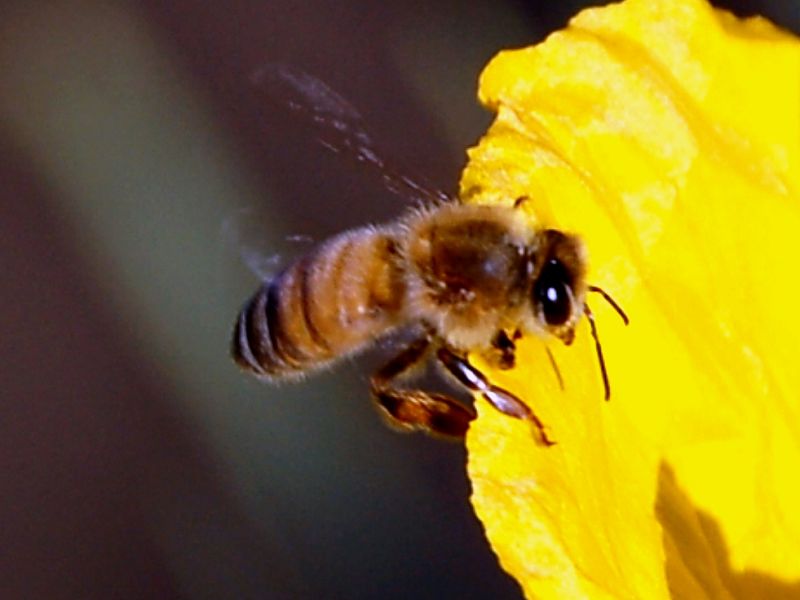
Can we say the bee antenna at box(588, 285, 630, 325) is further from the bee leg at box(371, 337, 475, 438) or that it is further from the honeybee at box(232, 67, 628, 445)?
the bee leg at box(371, 337, 475, 438)

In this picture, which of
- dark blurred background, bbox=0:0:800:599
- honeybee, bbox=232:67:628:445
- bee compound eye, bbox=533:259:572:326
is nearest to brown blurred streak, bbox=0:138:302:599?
dark blurred background, bbox=0:0:800:599

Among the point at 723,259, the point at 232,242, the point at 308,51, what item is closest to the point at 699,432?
the point at 723,259

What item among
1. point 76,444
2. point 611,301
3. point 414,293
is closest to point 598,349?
point 611,301

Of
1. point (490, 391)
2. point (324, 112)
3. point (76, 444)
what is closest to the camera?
point (490, 391)

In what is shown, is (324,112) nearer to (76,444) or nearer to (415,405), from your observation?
(415,405)

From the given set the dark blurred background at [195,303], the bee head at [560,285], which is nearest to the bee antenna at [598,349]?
the bee head at [560,285]
